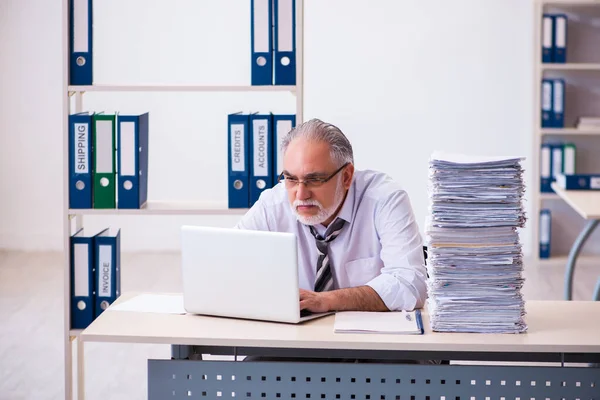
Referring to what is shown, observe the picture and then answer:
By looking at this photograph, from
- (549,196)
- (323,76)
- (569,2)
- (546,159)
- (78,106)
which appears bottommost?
(549,196)

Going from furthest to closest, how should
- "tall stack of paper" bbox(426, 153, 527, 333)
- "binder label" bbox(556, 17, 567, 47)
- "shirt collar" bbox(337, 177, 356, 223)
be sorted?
"binder label" bbox(556, 17, 567, 47)
"shirt collar" bbox(337, 177, 356, 223)
"tall stack of paper" bbox(426, 153, 527, 333)

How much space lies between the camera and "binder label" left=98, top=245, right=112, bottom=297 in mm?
3473

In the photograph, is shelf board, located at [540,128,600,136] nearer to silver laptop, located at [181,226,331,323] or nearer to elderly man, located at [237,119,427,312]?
elderly man, located at [237,119,427,312]

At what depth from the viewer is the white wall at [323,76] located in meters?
6.55

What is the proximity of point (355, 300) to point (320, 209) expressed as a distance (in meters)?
0.33

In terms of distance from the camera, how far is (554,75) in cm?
648

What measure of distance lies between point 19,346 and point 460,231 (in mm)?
2805

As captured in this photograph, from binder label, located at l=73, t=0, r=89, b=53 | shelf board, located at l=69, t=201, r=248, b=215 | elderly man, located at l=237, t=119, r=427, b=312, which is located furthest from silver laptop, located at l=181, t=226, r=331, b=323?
binder label, located at l=73, t=0, r=89, b=53

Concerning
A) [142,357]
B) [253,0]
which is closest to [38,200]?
[142,357]

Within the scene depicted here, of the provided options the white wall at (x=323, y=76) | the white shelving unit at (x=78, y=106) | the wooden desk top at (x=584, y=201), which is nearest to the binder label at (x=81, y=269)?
the white shelving unit at (x=78, y=106)

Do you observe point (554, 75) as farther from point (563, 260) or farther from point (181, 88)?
point (181, 88)

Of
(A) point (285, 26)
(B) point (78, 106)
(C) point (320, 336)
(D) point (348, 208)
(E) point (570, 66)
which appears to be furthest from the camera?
(E) point (570, 66)

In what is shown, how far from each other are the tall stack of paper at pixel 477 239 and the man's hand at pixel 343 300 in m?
0.24

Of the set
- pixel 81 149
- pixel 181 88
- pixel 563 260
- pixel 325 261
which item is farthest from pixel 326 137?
pixel 563 260
